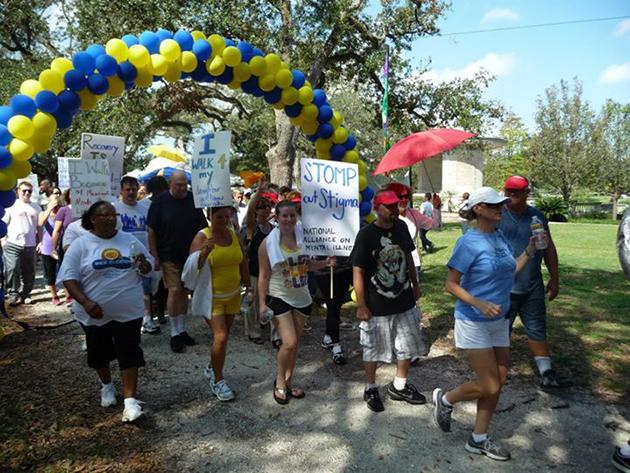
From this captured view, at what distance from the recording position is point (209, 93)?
19.2 m

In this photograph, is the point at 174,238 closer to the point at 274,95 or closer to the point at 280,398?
the point at 274,95

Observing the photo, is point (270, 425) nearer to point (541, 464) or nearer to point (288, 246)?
point (288, 246)

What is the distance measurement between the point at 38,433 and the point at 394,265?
308 centimetres

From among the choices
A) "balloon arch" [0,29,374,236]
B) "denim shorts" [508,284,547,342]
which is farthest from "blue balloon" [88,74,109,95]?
"denim shorts" [508,284,547,342]

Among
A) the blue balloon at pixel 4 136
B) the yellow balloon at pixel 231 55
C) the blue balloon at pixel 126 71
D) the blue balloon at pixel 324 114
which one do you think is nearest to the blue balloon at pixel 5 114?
the blue balloon at pixel 4 136

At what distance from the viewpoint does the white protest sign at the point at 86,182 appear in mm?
5605

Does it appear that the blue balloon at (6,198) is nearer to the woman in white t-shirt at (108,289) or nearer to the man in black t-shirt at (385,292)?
the woman in white t-shirt at (108,289)

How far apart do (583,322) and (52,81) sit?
6897mm

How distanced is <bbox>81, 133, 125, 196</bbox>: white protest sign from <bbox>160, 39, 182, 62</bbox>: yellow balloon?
135cm

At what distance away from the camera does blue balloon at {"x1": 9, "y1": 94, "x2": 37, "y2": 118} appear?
4.45m

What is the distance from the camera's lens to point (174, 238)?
19.2 feet

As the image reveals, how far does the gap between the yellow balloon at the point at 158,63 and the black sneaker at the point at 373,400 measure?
3760 millimetres

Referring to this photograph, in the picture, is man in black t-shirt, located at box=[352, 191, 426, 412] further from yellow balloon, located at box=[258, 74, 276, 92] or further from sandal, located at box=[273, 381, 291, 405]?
yellow balloon, located at box=[258, 74, 276, 92]

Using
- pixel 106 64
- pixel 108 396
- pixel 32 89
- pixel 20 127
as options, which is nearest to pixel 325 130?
pixel 106 64
